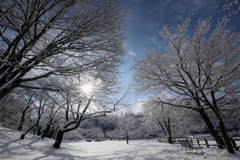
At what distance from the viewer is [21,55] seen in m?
3.00

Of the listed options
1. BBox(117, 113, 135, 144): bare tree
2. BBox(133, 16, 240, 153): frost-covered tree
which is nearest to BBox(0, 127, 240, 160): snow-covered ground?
BBox(133, 16, 240, 153): frost-covered tree

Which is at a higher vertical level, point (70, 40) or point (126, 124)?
point (70, 40)

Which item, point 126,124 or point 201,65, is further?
point 126,124

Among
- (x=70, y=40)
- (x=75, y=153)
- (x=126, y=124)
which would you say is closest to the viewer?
(x=70, y=40)

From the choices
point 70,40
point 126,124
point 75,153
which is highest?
point 70,40

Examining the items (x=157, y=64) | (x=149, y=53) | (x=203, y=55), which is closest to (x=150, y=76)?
(x=157, y=64)

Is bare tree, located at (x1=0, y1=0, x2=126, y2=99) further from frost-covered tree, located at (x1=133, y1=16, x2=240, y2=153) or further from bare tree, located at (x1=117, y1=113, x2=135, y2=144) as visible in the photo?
bare tree, located at (x1=117, y1=113, x2=135, y2=144)

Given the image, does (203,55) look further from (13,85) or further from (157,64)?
(13,85)

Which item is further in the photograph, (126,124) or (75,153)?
(126,124)

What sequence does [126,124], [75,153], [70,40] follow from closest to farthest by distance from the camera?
[70,40] → [75,153] → [126,124]

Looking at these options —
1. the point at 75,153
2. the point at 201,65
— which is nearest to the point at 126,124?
the point at 75,153

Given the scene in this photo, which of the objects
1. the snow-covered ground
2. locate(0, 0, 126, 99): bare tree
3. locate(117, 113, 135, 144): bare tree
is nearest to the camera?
locate(0, 0, 126, 99): bare tree

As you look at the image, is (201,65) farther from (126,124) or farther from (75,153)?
(126,124)

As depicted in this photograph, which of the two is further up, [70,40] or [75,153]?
[70,40]
